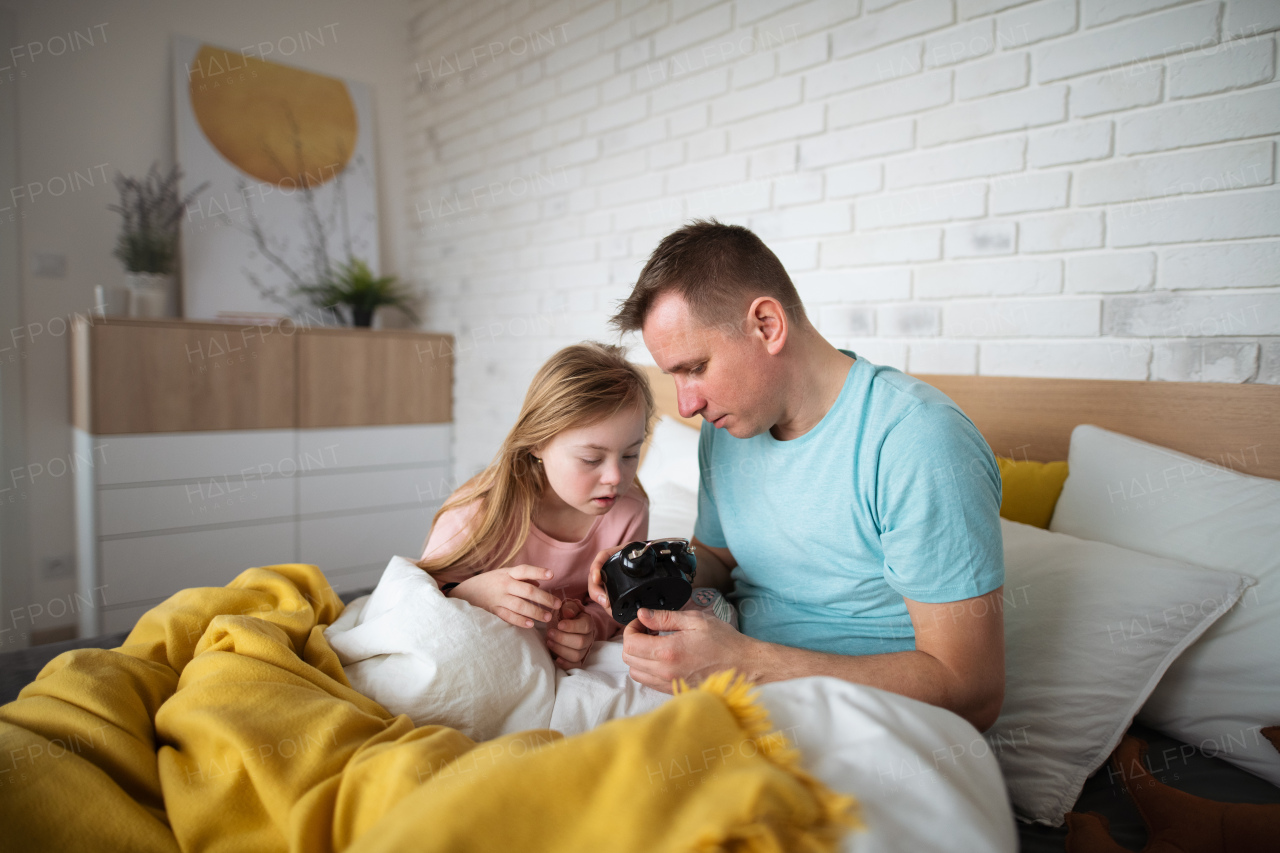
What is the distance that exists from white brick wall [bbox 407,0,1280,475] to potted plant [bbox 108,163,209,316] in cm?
137

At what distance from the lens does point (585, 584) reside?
1442 mm

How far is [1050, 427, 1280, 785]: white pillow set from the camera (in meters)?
1.02

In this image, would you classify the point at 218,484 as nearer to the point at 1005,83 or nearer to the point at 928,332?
the point at 928,332

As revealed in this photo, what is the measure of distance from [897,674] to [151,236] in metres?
3.11

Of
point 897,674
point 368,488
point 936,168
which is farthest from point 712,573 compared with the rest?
point 368,488

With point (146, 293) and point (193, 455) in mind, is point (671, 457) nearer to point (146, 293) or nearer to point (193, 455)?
point (193, 455)

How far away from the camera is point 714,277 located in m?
1.12

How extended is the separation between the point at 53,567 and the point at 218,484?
2.38 feet

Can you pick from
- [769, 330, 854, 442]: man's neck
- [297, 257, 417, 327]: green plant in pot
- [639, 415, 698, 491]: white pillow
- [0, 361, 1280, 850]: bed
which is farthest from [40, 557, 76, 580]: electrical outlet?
[769, 330, 854, 442]: man's neck

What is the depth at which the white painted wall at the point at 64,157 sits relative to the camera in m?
2.66

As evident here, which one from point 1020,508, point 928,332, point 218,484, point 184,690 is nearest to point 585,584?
point 184,690

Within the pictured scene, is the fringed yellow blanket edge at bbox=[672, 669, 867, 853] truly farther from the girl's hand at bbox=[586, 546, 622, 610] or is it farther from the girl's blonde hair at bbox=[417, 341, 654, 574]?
the girl's blonde hair at bbox=[417, 341, 654, 574]

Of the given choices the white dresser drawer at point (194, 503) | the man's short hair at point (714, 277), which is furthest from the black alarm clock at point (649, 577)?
the white dresser drawer at point (194, 503)

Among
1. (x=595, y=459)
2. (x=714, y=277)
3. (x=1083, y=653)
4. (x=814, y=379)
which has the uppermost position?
(x=714, y=277)
